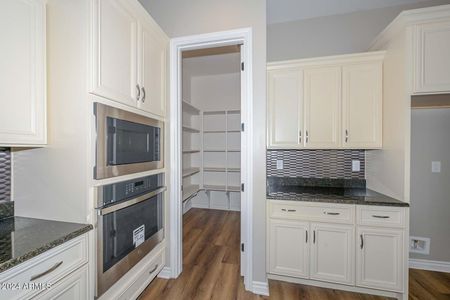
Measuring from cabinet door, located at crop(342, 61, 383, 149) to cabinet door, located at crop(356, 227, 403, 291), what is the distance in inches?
31.4

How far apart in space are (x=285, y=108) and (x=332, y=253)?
144cm

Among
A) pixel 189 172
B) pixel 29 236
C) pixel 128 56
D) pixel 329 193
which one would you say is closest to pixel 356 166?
pixel 329 193

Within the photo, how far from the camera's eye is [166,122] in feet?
6.67

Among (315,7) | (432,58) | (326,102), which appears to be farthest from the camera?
(315,7)

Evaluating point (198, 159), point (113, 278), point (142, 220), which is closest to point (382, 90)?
point (142, 220)

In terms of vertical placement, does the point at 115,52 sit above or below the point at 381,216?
above

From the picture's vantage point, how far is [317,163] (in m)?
2.45

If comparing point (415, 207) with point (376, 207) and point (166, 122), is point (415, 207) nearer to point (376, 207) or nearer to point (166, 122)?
point (376, 207)

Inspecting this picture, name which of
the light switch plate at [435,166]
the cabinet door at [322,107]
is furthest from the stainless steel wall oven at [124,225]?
the light switch plate at [435,166]

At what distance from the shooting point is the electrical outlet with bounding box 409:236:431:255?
7.17 ft

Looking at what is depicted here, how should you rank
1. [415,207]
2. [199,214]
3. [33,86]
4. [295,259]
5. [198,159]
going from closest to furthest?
1. [33,86]
2. [295,259]
3. [415,207]
4. [199,214]
5. [198,159]

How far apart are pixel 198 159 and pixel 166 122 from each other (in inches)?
97.4

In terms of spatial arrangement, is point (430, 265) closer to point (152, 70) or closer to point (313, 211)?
point (313, 211)

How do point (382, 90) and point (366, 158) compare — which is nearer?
point (382, 90)
